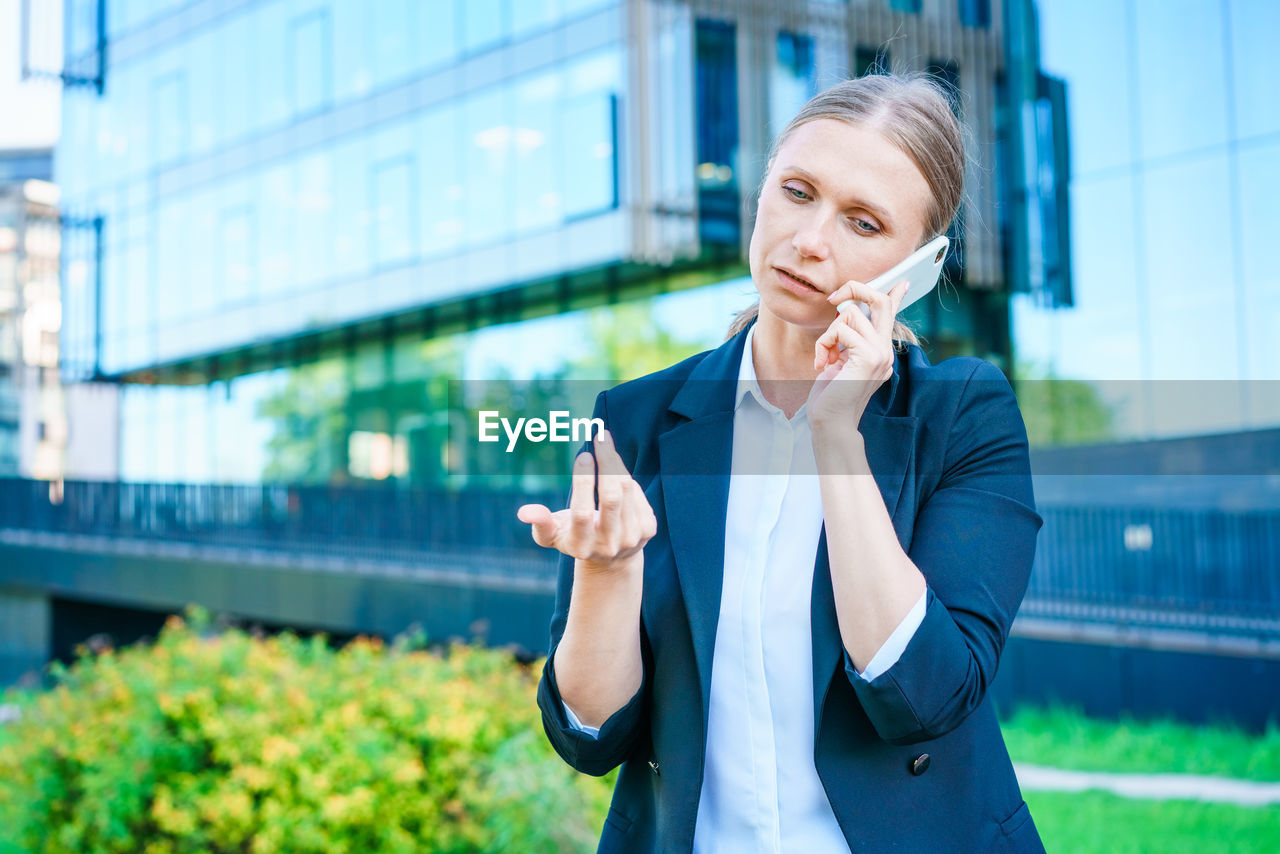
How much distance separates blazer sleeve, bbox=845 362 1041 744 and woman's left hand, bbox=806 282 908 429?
0.74 ft

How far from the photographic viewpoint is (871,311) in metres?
1.54

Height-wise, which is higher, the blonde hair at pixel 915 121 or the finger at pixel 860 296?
the blonde hair at pixel 915 121

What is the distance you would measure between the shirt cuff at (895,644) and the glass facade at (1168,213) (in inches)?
535

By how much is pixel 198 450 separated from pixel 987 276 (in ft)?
67.0

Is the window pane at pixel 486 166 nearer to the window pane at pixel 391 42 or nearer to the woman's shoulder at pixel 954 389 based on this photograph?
the window pane at pixel 391 42

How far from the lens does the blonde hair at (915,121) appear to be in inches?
63.7

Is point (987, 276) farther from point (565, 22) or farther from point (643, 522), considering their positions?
point (643, 522)

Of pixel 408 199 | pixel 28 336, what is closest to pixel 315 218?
pixel 408 199

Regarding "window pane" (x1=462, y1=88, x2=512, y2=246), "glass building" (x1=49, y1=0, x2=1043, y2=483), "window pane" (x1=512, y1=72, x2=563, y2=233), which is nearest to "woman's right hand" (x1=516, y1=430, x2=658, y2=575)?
"glass building" (x1=49, y1=0, x2=1043, y2=483)

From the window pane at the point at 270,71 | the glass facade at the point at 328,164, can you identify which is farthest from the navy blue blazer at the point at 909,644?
the window pane at the point at 270,71

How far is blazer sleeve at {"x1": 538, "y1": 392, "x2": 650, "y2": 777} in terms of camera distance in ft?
5.51

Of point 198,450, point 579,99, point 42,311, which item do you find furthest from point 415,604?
point 42,311

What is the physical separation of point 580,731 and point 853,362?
684 mm

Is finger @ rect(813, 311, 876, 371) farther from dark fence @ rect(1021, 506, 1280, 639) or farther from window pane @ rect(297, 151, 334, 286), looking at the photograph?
window pane @ rect(297, 151, 334, 286)
